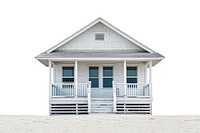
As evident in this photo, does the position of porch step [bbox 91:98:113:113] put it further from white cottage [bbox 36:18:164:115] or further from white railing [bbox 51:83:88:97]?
white railing [bbox 51:83:88:97]

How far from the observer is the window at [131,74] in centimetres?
3095

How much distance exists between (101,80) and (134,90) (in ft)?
8.49

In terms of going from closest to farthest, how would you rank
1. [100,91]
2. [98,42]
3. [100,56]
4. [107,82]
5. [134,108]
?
[100,56]
[134,108]
[100,91]
[107,82]
[98,42]

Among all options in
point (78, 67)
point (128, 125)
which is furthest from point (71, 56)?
point (128, 125)

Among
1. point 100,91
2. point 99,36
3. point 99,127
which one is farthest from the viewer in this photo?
point 99,36

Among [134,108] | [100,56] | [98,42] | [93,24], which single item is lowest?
[134,108]

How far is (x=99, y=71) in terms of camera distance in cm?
3091

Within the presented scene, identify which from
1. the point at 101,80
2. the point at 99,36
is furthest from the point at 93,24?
the point at 101,80

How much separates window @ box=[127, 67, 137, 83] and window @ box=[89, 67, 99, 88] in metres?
2.25

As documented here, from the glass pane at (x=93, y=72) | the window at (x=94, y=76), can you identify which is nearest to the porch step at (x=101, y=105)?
the window at (x=94, y=76)

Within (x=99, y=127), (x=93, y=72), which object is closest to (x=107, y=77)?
(x=93, y=72)

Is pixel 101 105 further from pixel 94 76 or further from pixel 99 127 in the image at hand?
pixel 99 127

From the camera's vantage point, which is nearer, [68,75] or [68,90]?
[68,90]

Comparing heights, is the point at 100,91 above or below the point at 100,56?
below
